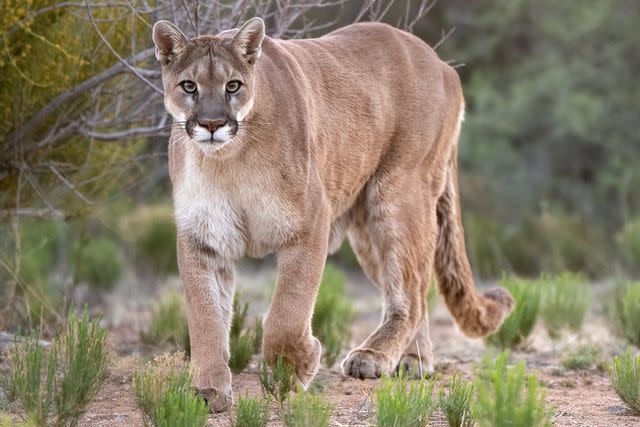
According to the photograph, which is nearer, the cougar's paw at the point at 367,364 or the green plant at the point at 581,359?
the cougar's paw at the point at 367,364

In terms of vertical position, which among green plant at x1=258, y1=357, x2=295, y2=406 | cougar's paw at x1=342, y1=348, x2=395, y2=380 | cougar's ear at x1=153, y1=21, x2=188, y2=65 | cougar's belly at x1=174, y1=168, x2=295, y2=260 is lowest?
cougar's paw at x1=342, y1=348, x2=395, y2=380

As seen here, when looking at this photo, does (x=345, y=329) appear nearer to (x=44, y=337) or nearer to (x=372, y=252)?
(x=372, y=252)

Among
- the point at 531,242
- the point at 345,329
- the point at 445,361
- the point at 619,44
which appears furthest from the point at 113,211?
the point at 619,44

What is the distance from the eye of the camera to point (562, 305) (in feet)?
24.9

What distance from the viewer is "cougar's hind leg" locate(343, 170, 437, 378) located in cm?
600

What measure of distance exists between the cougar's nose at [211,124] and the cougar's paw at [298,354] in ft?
3.06

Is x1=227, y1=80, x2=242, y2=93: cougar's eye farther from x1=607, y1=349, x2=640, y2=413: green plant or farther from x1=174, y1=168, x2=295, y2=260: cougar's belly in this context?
x1=607, y1=349, x2=640, y2=413: green plant

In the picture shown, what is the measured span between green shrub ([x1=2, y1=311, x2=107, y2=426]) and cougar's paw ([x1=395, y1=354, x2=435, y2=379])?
6.83ft

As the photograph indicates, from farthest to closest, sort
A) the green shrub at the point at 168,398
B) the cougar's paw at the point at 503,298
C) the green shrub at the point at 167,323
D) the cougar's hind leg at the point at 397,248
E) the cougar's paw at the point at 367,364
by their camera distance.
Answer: the green shrub at the point at 167,323 → the cougar's paw at the point at 503,298 → the cougar's hind leg at the point at 397,248 → the cougar's paw at the point at 367,364 → the green shrub at the point at 168,398

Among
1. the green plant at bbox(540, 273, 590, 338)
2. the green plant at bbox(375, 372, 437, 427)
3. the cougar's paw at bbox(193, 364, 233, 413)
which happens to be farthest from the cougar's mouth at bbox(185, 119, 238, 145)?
the green plant at bbox(540, 273, 590, 338)

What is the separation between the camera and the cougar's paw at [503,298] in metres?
6.45

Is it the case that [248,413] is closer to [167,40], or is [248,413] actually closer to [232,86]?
[232,86]

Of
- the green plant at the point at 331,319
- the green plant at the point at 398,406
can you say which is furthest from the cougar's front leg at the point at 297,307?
the green plant at the point at 331,319

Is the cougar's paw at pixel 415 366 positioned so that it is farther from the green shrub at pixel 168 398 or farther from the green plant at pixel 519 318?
the green shrub at pixel 168 398
